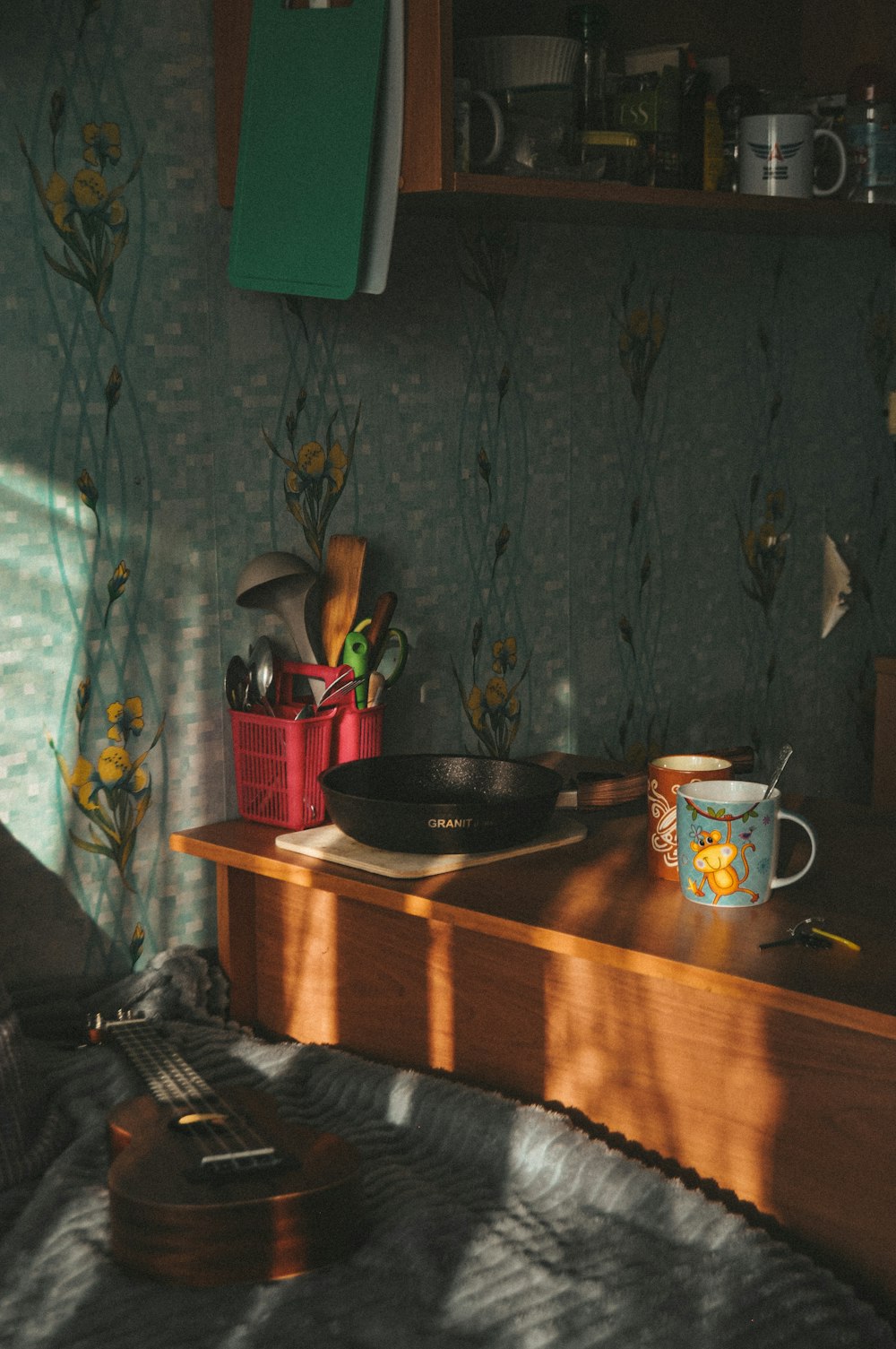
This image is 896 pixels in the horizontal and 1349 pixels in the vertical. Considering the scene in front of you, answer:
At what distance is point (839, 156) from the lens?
1.97 m

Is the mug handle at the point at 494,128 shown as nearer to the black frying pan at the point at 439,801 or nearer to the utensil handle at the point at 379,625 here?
the utensil handle at the point at 379,625

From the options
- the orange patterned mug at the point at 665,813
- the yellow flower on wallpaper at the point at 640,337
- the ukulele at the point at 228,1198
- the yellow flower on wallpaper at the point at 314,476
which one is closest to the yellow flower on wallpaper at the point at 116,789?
the yellow flower on wallpaper at the point at 314,476

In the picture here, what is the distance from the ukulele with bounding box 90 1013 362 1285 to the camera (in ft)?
3.67

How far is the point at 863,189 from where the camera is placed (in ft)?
6.57

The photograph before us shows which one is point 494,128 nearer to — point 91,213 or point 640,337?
point 91,213

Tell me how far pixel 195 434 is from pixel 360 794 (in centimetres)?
46

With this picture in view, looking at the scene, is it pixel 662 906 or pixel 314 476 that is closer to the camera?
pixel 662 906

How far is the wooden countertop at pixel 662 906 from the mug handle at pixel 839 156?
847 millimetres

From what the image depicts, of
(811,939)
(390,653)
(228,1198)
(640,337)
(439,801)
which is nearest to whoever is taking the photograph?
(228,1198)

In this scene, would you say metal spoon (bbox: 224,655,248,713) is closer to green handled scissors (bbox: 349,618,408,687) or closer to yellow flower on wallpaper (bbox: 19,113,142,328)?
green handled scissors (bbox: 349,618,408,687)

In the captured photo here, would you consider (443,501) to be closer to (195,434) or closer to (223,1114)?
(195,434)

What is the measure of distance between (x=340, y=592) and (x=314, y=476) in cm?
16

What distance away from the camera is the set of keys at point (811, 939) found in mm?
1244

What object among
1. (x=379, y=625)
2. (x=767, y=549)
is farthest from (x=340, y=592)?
(x=767, y=549)
